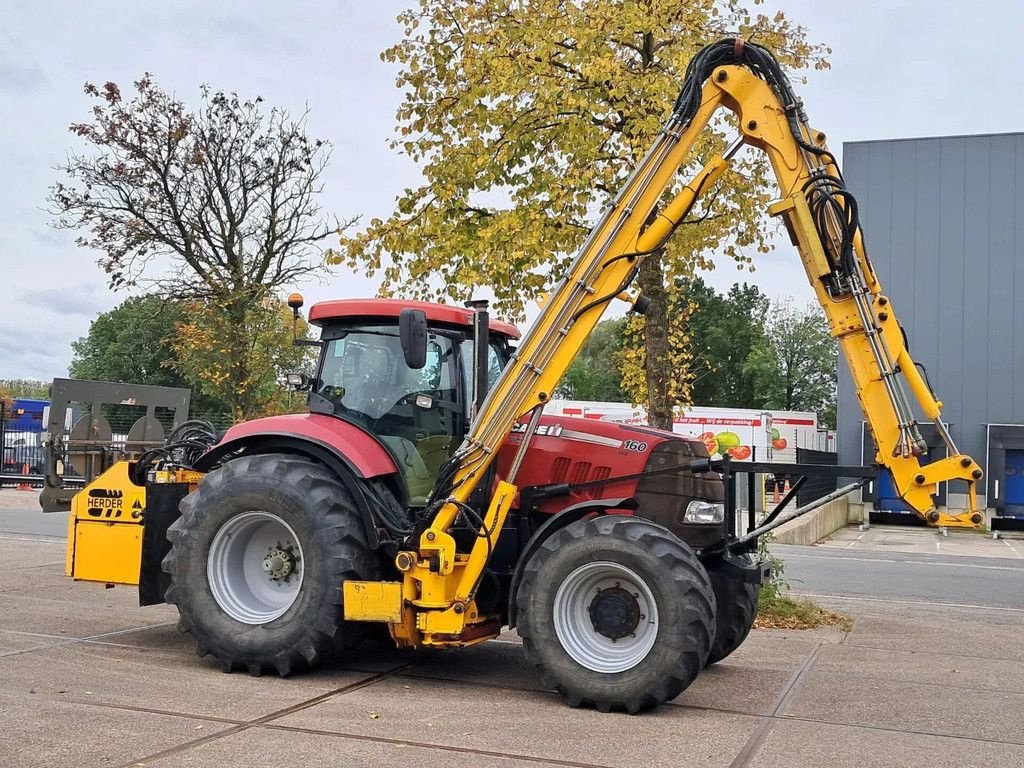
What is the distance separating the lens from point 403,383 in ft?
26.5

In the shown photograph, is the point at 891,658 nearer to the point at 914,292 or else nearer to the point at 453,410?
the point at 453,410

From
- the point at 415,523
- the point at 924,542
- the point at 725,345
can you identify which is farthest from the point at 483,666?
the point at 725,345

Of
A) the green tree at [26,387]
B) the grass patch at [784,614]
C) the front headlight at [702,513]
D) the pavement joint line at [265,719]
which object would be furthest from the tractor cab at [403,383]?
the green tree at [26,387]

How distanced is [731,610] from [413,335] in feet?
10.0

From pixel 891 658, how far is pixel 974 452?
22931 mm

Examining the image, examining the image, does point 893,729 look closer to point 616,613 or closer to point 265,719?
point 616,613

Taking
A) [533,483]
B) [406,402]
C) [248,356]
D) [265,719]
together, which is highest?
[248,356]

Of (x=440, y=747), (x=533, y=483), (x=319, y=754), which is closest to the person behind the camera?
(x=319, y=754)

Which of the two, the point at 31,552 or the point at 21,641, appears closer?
the point at 21,641

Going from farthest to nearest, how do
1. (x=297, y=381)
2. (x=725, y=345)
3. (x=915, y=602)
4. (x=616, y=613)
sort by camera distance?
1. (x=725, y=345)
2. (x=915, y=602)
3. (x=297, y=381)
4. (x=616, y=613)

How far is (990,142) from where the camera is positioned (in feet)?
98.4

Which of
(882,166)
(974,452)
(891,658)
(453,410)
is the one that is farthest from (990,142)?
(453,410)

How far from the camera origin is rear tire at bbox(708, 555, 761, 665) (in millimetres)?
7965

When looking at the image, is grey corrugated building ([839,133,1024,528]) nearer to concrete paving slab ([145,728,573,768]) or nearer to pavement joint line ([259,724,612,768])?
pavement joint line ([259,724,612,768])
